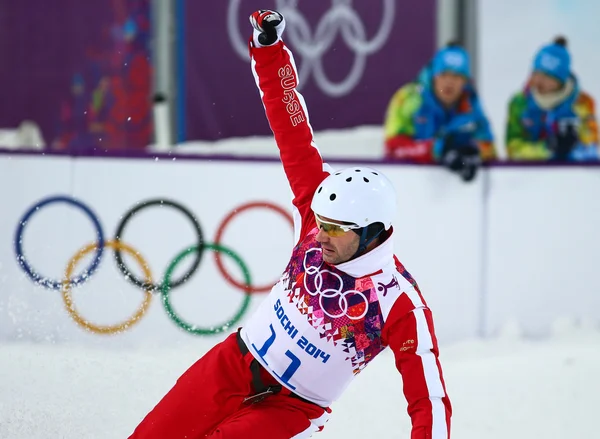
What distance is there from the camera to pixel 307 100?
8.79m

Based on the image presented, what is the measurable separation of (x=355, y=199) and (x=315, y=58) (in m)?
5.11

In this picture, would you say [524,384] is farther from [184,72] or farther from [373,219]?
[184,72]

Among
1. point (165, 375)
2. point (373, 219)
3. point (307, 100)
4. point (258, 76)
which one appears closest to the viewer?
point (373, 219)

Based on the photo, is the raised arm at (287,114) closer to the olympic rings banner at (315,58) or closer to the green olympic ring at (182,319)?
the green olympic ring at (182,319)

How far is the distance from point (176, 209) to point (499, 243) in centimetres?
204

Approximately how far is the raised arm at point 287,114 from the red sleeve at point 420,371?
1.92 ft

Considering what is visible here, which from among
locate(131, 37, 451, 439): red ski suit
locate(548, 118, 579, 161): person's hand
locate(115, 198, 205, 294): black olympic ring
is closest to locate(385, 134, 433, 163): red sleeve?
locate(548, 118, 579, 161): person's hand

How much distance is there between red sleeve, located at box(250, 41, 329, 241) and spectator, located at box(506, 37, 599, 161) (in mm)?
A: 3397

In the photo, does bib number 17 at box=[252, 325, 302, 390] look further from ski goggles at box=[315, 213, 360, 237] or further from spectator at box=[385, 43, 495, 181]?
spectator at box=[385, 43, 495, 181]

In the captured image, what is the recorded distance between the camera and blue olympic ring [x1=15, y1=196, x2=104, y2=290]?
6.43 m

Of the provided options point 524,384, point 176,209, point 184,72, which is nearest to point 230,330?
point 176,209

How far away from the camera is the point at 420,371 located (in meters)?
3.69

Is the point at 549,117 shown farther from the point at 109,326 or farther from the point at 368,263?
the point at 368,263

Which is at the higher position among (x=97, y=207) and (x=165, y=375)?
(x=97, y=207)
